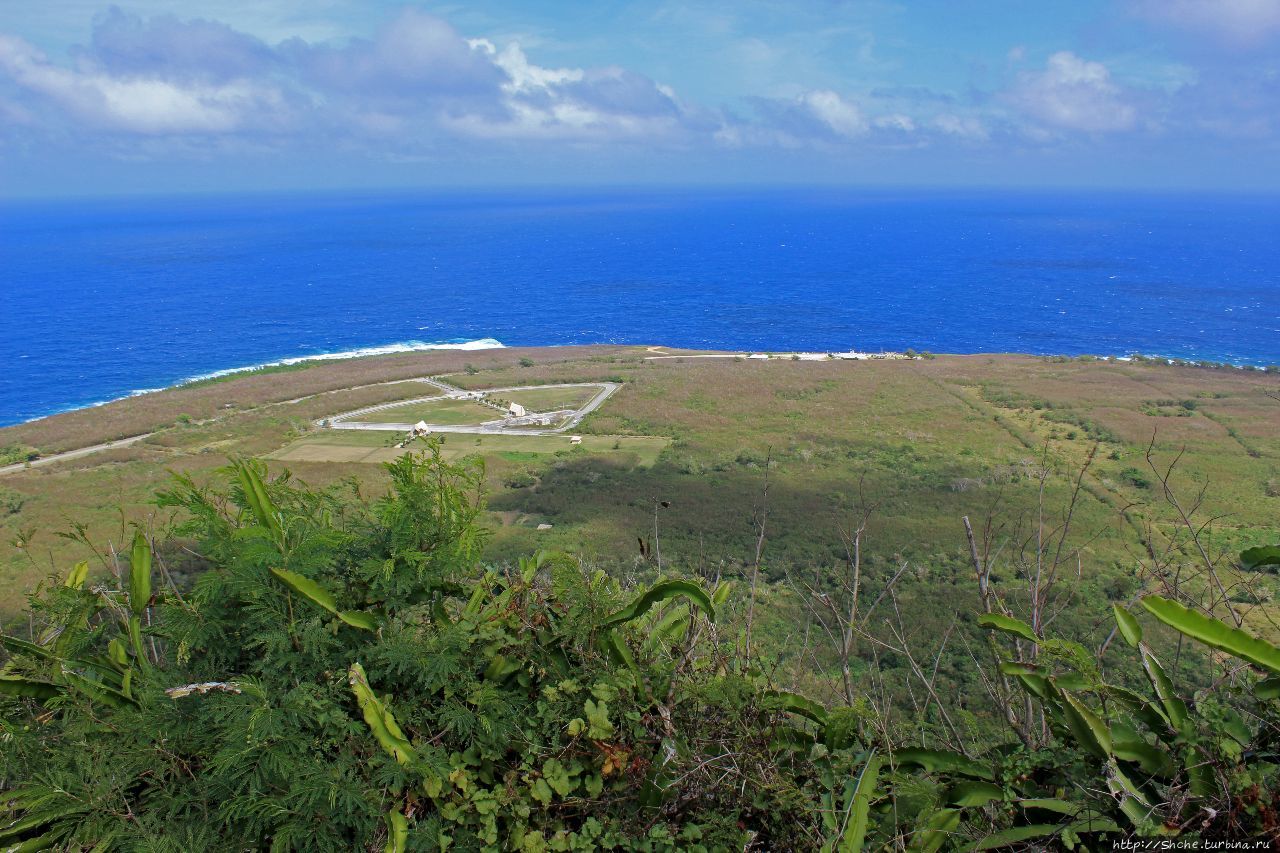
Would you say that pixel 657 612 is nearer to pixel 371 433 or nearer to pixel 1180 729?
pixel 1180 729

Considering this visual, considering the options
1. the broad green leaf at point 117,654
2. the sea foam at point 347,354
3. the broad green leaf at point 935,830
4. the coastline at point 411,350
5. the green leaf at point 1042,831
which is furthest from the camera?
the sea foam at point 347,354

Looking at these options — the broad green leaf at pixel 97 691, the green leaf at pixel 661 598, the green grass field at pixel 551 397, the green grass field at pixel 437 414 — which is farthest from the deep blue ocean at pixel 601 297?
the green leaf at pixel 661 598

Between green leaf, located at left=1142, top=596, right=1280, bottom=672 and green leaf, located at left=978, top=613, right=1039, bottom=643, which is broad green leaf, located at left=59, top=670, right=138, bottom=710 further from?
green leaf, located at left=1142, top=596, right=1280, bottom=672

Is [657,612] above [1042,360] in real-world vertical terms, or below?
above

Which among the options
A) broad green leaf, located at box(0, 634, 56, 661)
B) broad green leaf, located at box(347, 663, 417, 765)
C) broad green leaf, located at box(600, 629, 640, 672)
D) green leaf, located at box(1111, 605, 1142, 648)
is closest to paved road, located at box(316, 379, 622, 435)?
broad green leaf, located at box(0, 634, 56, 661)

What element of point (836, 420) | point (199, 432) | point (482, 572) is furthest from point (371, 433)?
point (482, 572)

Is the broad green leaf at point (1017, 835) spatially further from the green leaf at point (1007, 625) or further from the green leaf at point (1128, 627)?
the green leaf at point (1128, 627)

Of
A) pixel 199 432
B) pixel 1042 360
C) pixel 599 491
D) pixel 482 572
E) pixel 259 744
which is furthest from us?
A: pixel 1042 360
